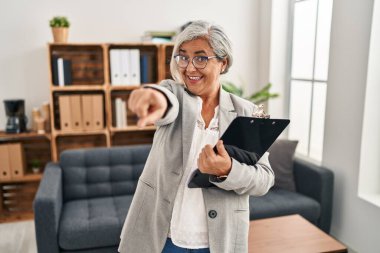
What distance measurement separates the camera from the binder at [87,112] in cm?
344

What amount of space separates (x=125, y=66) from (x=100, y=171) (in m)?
1.09

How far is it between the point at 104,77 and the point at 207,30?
8.37 feet

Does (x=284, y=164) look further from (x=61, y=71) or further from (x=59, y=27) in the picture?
(x=59, y=27)

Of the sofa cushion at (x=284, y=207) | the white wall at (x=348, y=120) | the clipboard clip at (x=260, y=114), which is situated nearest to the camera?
the clipboard clip at (x=260, y=114)

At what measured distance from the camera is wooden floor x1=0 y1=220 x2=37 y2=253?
9.45 ft

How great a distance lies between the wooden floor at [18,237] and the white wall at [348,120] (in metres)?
2.51

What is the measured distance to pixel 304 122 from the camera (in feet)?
11.9

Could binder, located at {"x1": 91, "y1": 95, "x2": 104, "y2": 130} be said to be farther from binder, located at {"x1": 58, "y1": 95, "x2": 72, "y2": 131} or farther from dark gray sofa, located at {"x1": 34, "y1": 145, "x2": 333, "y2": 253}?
dark gray sofa, located at {"x1": 34, "y1": 145, "x2": 333, "y2": 253}

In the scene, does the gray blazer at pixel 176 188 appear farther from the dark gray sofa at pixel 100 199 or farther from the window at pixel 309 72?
the window at pixel 309 72

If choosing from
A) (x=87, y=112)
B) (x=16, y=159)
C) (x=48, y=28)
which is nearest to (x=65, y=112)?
(x=87, y=112)

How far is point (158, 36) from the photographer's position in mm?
3582

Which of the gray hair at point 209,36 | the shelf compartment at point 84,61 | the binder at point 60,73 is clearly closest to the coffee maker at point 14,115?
the binder at point 60,73

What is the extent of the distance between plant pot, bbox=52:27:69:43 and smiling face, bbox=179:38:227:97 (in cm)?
253

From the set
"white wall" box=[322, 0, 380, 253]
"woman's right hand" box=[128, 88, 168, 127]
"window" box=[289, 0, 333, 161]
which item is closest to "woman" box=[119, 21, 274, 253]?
"woman's right hand" box=[128, 88, 168, 127]
